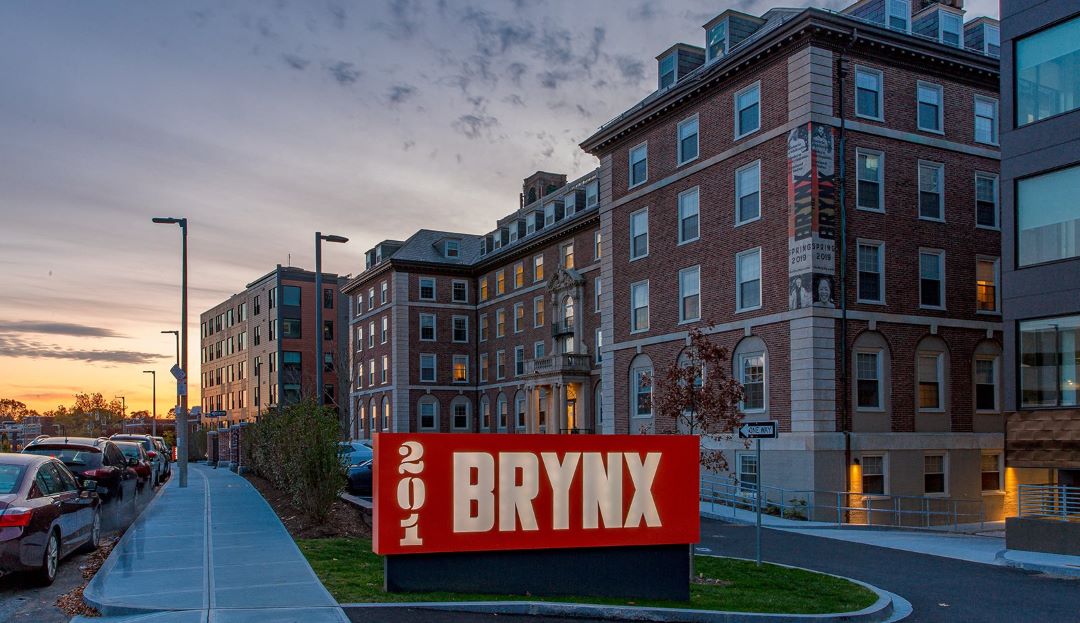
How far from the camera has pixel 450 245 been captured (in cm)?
6950

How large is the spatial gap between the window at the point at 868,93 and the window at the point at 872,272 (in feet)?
13.6

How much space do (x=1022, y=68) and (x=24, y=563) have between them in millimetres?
20858

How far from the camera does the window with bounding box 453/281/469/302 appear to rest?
6738cm

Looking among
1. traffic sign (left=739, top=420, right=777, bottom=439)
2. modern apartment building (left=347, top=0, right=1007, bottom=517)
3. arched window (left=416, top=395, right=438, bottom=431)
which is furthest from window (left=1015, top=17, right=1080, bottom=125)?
arched window (left=416, top=395, right=438, bottom=431)

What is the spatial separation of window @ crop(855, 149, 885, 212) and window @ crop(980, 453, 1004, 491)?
30.9ft

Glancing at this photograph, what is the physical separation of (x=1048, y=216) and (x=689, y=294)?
15.3m

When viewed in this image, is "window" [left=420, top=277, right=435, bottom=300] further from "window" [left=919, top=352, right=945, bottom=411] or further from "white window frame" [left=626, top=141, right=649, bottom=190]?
"window" [left=919, top=352, right=945, bottom=411]

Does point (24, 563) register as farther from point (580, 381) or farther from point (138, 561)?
point (580, 381)

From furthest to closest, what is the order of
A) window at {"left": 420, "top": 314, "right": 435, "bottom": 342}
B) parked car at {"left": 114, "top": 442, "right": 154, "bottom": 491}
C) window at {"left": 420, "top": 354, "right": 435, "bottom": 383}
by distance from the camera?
window at {"left": 420, "top": 314, "right": 435, "bottom": 342}
window at {"left": 420, "top": 354, "right": 435, "bottom": 383}
parked car at {"left": 114, "top": 442, "right": 154, "bottom": 491}

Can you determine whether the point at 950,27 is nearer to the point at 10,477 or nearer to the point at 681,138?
the point at 681,138

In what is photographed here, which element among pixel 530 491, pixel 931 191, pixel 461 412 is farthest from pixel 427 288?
pixel 530 491

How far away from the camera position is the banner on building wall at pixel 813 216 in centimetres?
2889

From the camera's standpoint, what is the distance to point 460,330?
67.1 m

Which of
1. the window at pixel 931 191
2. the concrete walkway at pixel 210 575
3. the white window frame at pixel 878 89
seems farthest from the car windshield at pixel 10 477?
the window at pixel 931 191
